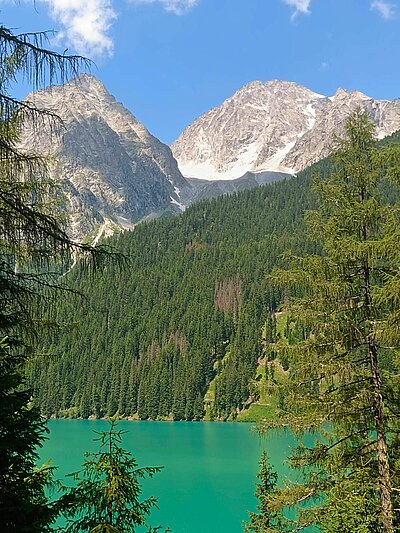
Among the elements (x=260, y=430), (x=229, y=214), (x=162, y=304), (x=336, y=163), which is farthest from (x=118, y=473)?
(x=229, y=214)

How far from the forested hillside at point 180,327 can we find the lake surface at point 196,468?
30.2 metres

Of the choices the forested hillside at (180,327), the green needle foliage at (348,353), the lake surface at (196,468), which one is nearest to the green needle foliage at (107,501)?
the green needle foliage at (348,353)

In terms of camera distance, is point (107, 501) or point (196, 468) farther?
point (196, 468)

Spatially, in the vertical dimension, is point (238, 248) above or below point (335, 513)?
above

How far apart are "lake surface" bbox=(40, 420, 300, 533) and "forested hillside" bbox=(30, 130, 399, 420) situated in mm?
30178

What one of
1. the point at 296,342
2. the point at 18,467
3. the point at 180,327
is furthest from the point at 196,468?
the point at 180,327

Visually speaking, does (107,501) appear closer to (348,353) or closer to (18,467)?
(18,467)

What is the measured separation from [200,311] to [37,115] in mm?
133564

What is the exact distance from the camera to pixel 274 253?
150625 mm

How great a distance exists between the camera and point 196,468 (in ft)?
162

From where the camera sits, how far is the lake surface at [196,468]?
32062mm

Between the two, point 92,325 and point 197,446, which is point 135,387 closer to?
point 92,325

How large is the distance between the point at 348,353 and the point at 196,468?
43.7m

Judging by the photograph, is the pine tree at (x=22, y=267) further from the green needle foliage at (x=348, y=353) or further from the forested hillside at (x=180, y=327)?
the forested hillside at (x=180, y=327)
